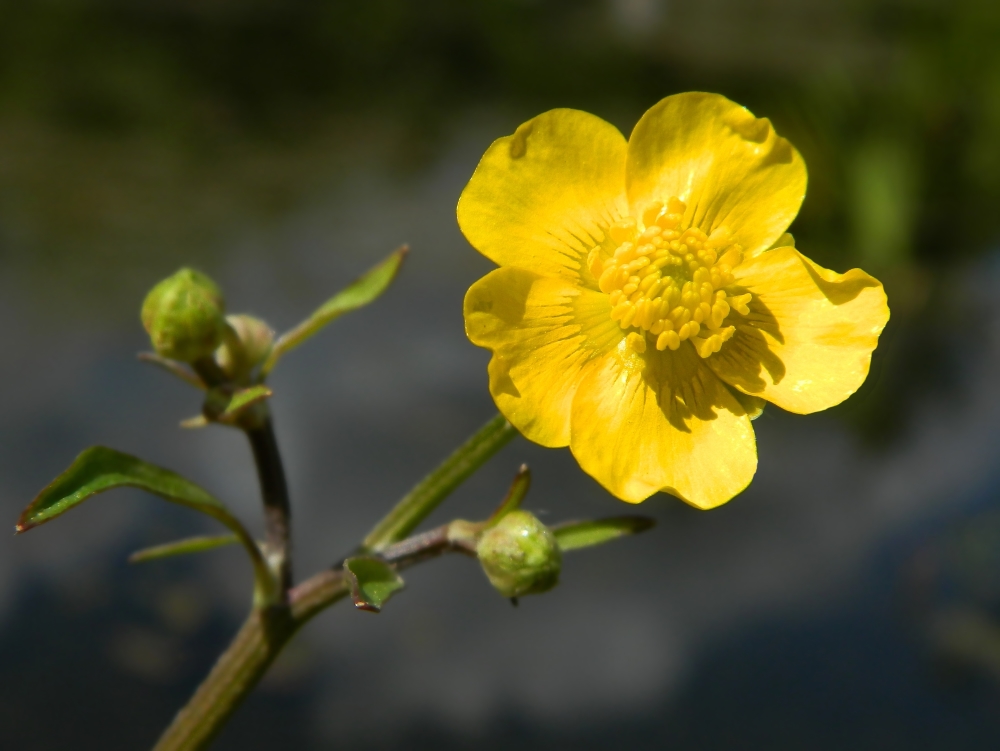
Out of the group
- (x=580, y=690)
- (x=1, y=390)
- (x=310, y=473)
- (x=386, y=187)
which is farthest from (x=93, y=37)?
(x=580, y=690)

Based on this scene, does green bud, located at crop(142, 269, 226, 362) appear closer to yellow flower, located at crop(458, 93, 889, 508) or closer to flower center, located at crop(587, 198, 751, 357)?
yellow flower, located at crop(458, 93, 889, 508)

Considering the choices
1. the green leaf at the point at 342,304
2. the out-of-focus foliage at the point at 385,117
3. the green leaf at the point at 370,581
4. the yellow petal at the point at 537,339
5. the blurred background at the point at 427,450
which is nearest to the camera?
the green leaf at the point at 370,581

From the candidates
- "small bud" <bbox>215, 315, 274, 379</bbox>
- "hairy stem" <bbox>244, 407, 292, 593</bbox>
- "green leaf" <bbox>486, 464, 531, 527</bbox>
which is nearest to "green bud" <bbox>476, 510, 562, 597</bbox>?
"green leaf" <bbox>486, 464, 531, 527</bbox>

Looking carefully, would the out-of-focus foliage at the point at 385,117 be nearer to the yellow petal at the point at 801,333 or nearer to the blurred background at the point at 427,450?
the blurred background at the point at 427,450

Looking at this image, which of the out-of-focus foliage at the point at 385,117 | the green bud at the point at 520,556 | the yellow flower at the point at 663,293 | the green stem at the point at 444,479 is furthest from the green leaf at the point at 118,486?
the out-of-focus foliage at the point at 385,117

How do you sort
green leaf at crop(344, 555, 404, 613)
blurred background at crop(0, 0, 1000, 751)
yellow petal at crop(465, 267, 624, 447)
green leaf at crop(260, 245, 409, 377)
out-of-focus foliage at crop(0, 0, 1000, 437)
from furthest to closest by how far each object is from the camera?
out-of-focus foliage at crop(0, 0, 1000, 437)
blurred background at crop(0, 0, 1000, 751)
green leaf at crop(260, 245, 409, 377)
yellow petal at crop(465, 267, 624, 447)
green leaf at crop(344, 555, 404, 613)

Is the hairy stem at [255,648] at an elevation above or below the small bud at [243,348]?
below
